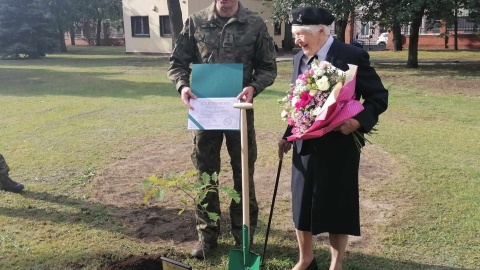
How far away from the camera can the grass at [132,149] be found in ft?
12.4

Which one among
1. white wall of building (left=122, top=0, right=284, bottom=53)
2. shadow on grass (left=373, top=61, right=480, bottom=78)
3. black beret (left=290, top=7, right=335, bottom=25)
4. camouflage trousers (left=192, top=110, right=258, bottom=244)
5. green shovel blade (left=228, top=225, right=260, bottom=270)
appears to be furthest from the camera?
white wall of building (left=122, top=0, right=284, bottom=53)

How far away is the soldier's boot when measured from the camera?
5120 millimetres

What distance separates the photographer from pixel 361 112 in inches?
109

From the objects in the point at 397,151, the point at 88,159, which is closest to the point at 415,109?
the point at 397,151

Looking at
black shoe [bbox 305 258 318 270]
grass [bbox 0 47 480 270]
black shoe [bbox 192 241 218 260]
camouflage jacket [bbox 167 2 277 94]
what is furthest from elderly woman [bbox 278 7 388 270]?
black shoe [bbox 192 241 218 260]

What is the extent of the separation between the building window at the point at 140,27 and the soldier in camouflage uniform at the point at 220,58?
2874 centimetres

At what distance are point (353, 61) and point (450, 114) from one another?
7.63m

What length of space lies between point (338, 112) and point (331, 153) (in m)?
0.36

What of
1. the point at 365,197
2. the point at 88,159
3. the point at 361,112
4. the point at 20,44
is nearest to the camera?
the point at 361,112

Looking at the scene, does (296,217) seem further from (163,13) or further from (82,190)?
(163,13)

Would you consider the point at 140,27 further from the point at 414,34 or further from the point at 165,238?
the point at 165,238

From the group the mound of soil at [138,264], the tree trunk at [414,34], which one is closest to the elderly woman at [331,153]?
the mound of soil at [138,264]

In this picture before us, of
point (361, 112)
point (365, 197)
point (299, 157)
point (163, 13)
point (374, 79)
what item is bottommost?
point (365, 197)

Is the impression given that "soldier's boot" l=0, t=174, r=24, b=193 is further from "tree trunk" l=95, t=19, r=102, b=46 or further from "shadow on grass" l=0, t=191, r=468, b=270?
"tree trunk" l=95, t=19, r=102, b=46
